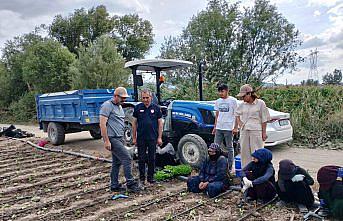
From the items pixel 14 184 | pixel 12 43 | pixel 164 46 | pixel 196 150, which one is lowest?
pixel 14 184

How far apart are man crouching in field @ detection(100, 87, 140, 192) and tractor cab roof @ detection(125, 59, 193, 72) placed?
2.22 metres

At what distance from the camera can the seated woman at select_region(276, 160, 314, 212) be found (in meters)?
4.46

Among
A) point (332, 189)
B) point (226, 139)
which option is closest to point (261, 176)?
point (332, 189)

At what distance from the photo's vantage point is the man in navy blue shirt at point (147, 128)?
5809mm

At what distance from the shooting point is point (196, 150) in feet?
21.3

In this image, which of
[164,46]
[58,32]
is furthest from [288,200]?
[58,32]

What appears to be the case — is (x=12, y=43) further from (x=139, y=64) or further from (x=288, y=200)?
(x=288, y=200)

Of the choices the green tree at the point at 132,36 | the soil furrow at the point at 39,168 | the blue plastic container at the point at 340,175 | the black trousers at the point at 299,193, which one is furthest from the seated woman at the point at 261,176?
the green tree at the point at 132,36

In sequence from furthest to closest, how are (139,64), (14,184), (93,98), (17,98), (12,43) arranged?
(12,43)
(17,98)
(93,98)
(139,64)
(14,184)

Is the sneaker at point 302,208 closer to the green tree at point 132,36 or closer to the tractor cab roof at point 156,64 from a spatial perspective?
the tractor cab roof at point 156,64

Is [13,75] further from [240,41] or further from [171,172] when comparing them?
[171,172]

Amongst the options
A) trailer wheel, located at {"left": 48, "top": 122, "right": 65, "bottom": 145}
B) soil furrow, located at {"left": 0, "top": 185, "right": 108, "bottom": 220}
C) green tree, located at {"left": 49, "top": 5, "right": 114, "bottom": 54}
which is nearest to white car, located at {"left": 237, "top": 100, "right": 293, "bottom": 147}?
soil furrow, located at {"left": 0, "top": 185, "right": 108, "bottom": 220}

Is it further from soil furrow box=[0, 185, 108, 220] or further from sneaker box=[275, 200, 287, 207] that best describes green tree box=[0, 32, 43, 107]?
sneaker box=[275, 200, 287, 207]

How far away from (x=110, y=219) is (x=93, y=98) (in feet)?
18.6
